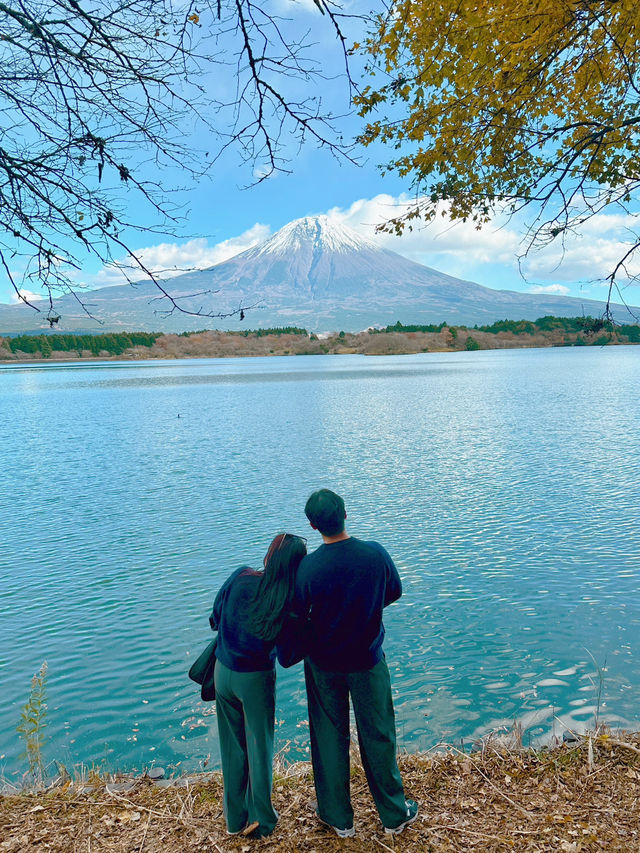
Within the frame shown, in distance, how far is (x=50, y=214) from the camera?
13.6ft

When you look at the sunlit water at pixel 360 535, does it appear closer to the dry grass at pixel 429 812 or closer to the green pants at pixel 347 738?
the dry grass at pixel 429 812

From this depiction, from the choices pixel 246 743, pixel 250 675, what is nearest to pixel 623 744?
pixel 246 743

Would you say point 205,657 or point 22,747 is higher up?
point 205,657

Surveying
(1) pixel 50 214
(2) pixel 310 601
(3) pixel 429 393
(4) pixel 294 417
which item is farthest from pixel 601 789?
(3) pixel 429 393

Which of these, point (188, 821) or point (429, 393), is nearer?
point (188, 821)

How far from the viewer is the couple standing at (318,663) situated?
12.1 ft

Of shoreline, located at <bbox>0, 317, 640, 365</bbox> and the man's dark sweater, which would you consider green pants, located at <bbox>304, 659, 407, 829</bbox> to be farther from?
shoreline, located at <bbox>0, 317, 640, 365</bbox>

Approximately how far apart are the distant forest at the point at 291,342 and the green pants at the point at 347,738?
157 metres

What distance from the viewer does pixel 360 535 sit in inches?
513

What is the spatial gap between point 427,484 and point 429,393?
33.7 meters

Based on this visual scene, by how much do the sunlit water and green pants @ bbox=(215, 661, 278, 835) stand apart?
7.42ft

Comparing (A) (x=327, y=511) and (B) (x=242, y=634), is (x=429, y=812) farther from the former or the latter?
(A) (x=327, y=511)

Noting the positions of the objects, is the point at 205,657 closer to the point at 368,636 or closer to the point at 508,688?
the point at 368,636

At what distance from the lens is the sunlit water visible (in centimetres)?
691
